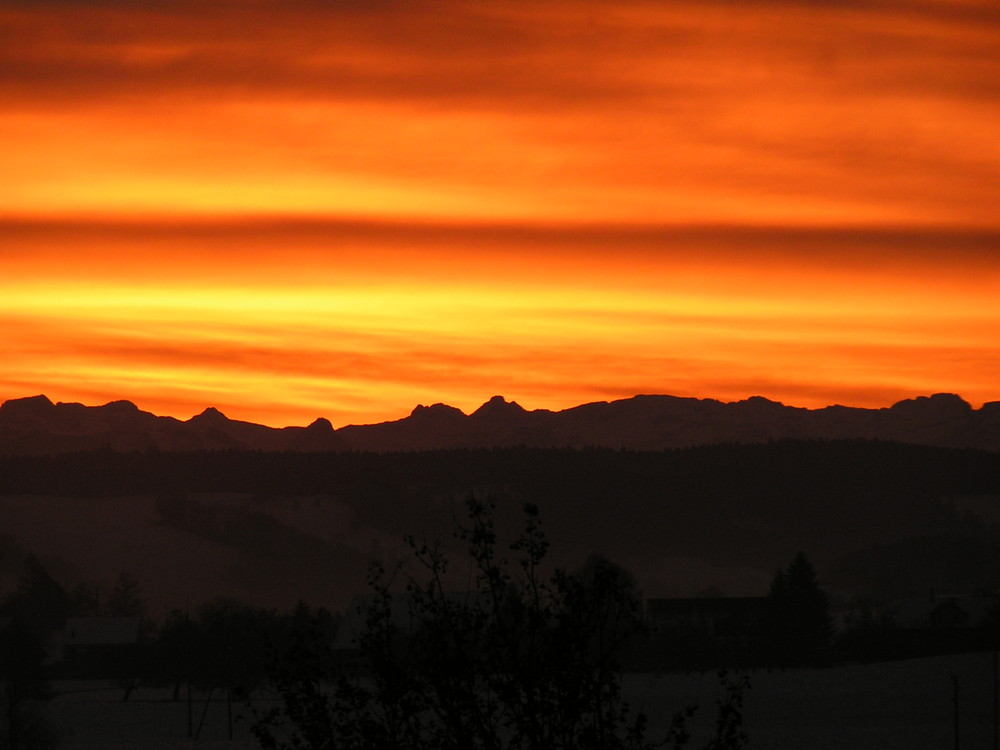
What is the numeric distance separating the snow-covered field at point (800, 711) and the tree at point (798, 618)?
12.4 metres

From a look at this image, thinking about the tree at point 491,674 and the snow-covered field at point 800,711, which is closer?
the tree at point 491,674

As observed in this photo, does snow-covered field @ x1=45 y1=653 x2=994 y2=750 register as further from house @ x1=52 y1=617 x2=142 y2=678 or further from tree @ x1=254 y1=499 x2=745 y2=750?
tree @ x1=254 y1=499 x2=745 y2=750

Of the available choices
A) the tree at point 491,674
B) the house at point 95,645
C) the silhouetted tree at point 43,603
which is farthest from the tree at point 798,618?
the tree at point 491,674

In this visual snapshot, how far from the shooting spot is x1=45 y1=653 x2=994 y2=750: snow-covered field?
65.6 meters

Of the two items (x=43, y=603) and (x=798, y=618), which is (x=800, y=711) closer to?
(x=798, y=618)

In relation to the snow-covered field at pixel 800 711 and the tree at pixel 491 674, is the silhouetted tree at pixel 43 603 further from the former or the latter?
the tree at pixel 491 674

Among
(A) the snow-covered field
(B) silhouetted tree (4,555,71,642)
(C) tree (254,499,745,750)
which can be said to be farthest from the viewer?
(B) silhouetted tree (4,555,71,642)

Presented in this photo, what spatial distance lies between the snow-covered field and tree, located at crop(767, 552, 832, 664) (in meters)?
12.4

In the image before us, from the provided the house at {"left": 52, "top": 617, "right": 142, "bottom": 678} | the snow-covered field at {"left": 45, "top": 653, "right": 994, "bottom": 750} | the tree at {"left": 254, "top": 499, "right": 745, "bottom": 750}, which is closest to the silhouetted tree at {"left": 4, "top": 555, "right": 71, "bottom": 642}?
the house at {"left": 52, "top": 617, "right": 142, "bottom": 678}

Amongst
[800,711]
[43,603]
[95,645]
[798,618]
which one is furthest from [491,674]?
[43,603]

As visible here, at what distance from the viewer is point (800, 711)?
247 ft

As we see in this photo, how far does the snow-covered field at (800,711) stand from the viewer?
2584 inches

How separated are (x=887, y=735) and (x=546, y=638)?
52.1 metres

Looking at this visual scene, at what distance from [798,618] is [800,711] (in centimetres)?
3097
